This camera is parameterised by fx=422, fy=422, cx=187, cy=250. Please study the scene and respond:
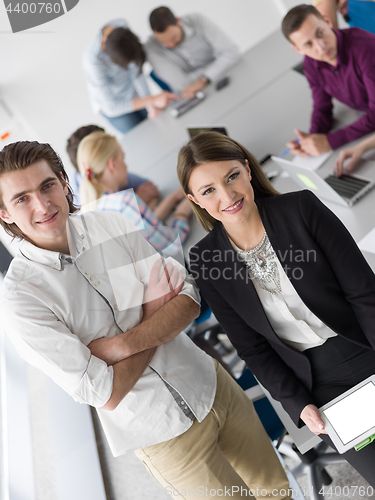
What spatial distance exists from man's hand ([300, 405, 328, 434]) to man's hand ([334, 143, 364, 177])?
103cm

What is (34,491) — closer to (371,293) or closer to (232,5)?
(371,293)

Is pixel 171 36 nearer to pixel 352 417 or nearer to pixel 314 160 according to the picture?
pixel 314 160

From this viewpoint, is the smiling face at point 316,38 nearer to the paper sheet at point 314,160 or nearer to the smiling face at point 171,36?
the paper sheet at point 314,160

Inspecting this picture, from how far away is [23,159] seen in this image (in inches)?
36.0

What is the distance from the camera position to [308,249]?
1237 millimetres

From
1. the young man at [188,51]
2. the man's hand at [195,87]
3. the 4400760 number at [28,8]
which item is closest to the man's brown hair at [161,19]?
the young man at [188,51]

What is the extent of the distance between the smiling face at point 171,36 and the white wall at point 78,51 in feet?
3.63

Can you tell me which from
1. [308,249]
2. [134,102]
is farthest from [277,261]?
[134,102]

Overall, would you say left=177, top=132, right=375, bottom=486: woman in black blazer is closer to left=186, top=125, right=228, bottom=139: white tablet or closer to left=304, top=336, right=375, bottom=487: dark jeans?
left=304, top=336, right=375, bottom=487: dark jeans

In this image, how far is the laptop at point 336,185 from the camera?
170 centimetres

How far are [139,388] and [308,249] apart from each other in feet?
2.05

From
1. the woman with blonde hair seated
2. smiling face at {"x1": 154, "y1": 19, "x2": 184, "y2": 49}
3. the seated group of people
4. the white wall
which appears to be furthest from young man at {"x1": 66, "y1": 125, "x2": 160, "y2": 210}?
the white wall

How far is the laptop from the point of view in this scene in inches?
66.9

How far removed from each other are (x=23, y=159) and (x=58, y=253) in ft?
0.81
